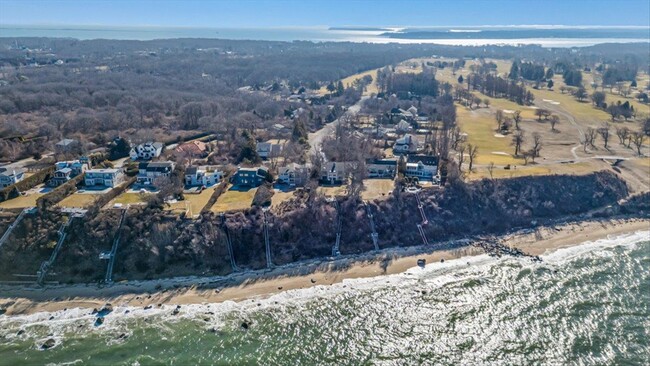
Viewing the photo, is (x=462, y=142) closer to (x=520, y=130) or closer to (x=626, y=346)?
(x=520, y=130)

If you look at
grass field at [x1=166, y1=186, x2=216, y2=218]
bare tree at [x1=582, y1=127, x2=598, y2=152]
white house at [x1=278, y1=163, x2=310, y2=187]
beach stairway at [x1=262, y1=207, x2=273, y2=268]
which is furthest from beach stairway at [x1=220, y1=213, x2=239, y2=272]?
bare tree at [x1=582, y1=127, x2=598, y2=152]

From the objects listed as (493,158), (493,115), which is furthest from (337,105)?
(493,158)

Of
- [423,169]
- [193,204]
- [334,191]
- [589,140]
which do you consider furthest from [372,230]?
[589,140]

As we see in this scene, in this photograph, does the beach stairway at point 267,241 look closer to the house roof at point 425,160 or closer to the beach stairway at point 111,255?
the beach stairway at point 111,255

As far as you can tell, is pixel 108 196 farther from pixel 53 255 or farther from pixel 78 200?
pixel 53 255

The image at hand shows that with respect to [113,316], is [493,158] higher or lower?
higher

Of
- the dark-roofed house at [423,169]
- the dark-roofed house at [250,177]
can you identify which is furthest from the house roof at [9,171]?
the dark-roofed house at [423,169]
